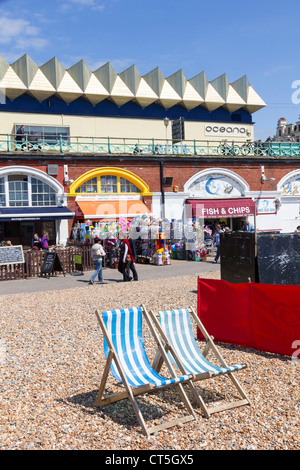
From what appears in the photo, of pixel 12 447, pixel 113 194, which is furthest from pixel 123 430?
pixel 113 194

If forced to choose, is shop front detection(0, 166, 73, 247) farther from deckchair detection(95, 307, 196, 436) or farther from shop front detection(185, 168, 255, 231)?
deckchair detection(95, 307, 196, 436)

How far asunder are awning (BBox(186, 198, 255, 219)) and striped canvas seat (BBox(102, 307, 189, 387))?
66.2 ft

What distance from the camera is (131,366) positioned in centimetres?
559

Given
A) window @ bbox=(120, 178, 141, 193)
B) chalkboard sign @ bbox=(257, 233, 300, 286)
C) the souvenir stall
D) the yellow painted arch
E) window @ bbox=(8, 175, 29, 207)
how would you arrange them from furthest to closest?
window @ bbox=(120, 178, 141, 193) < the yellow painted arch < window @ bbox=(8, 175, 29, 207) < the souvenir stall < chalkboard sign @ bbox=(257, 233, 300, 286)

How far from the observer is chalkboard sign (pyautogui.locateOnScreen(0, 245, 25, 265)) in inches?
656

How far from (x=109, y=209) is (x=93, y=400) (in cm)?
1850

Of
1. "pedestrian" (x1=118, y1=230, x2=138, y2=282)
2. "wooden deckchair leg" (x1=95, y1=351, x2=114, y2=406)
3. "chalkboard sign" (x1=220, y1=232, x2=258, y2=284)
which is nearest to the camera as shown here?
"wooden deckchair leg" (x1=95, y1=351, x2=114, y2=406)

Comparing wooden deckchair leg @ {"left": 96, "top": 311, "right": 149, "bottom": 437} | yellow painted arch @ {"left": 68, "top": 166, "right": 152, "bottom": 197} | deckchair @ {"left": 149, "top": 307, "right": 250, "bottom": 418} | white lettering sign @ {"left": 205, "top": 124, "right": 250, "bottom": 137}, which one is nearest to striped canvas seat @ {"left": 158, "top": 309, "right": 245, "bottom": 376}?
deckchair @ {"left": 149, "top": 307, "right": 250, "bottom": 418}

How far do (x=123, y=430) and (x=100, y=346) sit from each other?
3.09 metres

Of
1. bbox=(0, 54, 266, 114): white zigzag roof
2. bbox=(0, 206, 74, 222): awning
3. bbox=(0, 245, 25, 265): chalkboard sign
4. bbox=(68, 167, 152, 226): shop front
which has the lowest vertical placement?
bbox=(0, 245, 25, 265): chalkboard sign

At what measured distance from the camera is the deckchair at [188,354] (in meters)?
5.48

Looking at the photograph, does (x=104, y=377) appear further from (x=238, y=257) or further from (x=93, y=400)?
(x=238, y=257)

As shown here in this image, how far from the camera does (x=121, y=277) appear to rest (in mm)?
16984

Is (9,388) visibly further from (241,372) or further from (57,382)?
(241,372)
